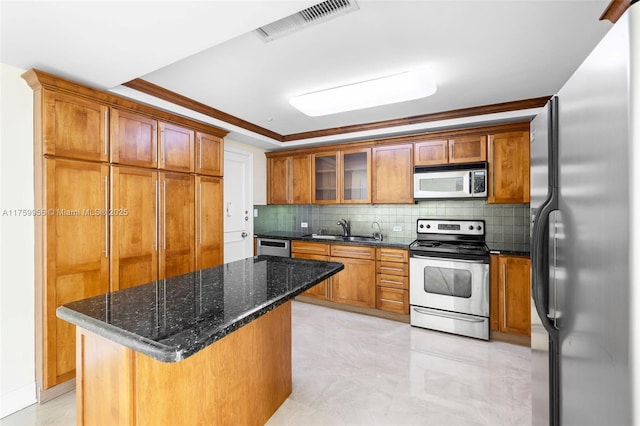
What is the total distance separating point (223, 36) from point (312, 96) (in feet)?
3.40

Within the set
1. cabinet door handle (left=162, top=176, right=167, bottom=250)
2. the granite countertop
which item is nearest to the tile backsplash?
cabinet door handle (left=162, top=176, right=167, bottom=250)

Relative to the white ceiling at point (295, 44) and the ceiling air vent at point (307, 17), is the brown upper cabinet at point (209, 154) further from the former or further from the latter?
the ceiling air vent at point (307, 17)

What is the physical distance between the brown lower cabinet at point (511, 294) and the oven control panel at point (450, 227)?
2.02 ft

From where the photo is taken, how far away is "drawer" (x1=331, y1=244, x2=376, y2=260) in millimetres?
3729

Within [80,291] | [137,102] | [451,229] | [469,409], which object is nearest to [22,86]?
[137,102]

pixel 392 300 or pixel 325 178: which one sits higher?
pixel 325 178

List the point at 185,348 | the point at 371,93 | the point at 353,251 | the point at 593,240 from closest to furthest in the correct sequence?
the point at 593,240 → the point at 185,348 → the point at 371,93 → the point at 353,251

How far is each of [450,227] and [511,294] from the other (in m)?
1.02

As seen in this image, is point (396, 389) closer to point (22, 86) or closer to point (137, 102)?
point (137, 102)

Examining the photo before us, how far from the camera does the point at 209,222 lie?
331 cm

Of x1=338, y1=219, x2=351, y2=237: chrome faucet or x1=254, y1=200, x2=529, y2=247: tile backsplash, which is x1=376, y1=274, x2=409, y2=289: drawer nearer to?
x1=254, y1=200, x2=529, y2=247: tile backsplash

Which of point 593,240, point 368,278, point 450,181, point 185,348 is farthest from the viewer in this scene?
point 368,278

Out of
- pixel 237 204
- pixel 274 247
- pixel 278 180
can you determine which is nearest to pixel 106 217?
pixel 237 204

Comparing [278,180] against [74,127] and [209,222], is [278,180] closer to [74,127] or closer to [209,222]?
[209,222]
